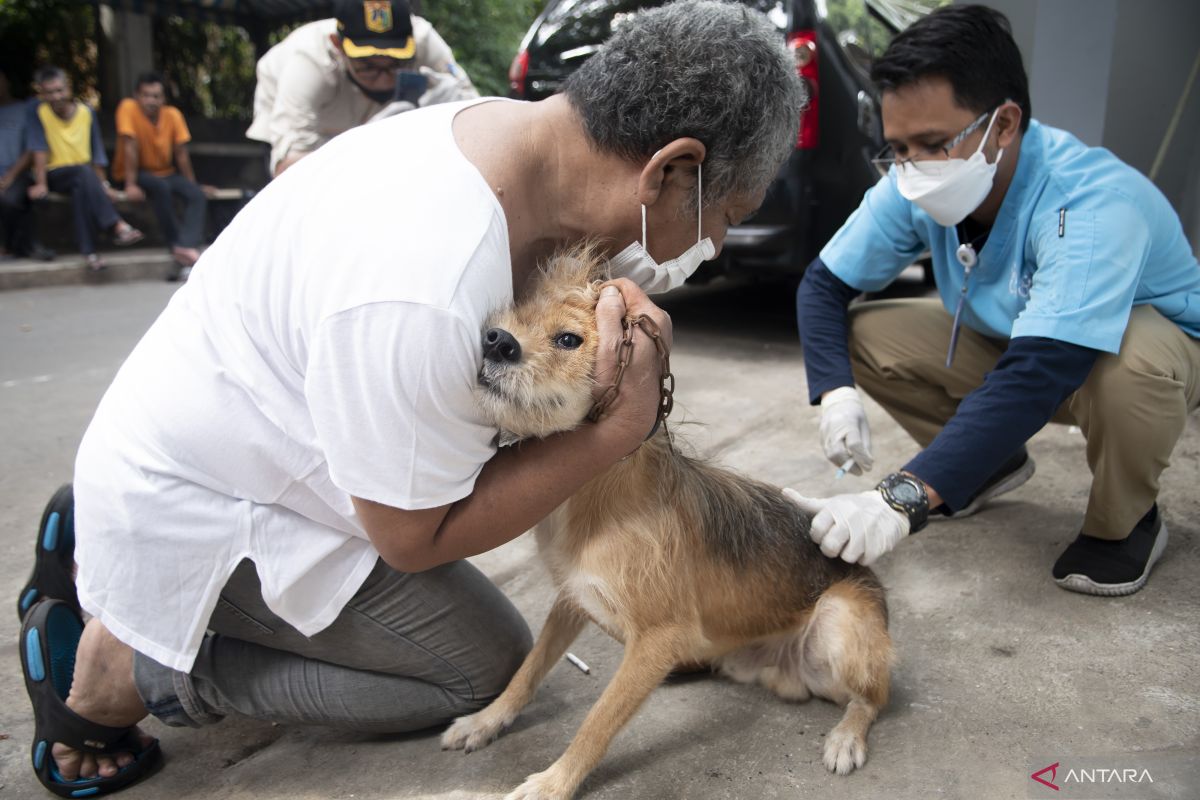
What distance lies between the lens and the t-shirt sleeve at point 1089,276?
266 cm

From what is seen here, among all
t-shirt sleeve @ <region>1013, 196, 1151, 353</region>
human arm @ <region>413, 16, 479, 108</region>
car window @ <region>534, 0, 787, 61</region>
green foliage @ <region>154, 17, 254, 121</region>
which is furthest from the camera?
green foliage @ <region>154, 17, 254, 121</region>

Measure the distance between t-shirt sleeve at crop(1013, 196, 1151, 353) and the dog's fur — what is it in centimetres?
91

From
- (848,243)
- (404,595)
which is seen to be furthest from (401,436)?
(848,243)

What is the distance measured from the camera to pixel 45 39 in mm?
12156

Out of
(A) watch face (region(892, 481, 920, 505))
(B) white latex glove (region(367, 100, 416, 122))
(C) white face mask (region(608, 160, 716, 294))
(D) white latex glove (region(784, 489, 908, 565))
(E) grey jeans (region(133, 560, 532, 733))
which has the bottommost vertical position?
(E) grey jeans (region(133, 560, 532, 733))

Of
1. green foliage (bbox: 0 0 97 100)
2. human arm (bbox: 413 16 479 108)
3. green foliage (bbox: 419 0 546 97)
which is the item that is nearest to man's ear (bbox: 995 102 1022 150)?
human arm (bbox: 413 16 479 108)

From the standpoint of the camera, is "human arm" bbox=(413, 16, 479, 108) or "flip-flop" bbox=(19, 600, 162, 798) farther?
"human arm" bbox=(413, 16, 479, 108)

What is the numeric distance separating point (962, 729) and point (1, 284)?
338 inches

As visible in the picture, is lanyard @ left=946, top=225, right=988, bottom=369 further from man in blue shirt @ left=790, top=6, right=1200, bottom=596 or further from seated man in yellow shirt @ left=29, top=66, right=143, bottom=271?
seated man in yellow shirt @ left=29, top=66, right=143, bottom=271

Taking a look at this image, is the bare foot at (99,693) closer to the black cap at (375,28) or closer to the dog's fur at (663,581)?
the dog's fur at (663,581)

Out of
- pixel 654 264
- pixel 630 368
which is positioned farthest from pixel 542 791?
pixel 654 264

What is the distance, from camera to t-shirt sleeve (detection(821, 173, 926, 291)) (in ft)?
10.8

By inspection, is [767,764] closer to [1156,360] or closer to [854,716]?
[854,716]

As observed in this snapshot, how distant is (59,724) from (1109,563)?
2949mm
